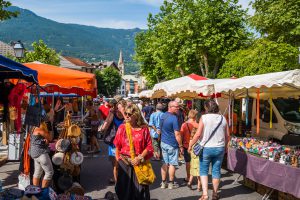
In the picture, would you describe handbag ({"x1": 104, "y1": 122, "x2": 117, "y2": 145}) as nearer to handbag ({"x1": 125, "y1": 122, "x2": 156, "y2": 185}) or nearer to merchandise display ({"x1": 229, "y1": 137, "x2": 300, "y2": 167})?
handbag ({"x1": 125, "y1": 122, "x2": 156, "y2": 185})

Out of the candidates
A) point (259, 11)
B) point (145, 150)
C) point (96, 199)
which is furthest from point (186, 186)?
point (259, 11)

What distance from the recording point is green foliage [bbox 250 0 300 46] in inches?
797

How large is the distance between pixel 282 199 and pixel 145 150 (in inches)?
115

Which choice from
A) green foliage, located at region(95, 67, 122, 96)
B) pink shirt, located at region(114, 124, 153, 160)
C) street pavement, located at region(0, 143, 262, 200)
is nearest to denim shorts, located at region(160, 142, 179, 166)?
street pavement, located at region(0, 143, 262, 200)

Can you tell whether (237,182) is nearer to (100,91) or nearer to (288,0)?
(288,0)

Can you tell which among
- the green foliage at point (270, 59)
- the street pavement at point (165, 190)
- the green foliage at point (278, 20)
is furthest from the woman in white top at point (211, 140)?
the green foliage at point (278, 20)

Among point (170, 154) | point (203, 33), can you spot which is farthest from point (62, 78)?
point (203, 33)

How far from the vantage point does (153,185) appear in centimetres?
790

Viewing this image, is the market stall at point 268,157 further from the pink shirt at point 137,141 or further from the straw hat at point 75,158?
the straw hat at point 75,158

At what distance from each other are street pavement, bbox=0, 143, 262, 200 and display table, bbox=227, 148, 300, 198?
0.43 m

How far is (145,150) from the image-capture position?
5.04 m

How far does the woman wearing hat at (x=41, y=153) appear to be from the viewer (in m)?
6.04

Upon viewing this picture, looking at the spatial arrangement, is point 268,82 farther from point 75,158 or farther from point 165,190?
point 75,158

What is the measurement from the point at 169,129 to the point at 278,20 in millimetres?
15908
